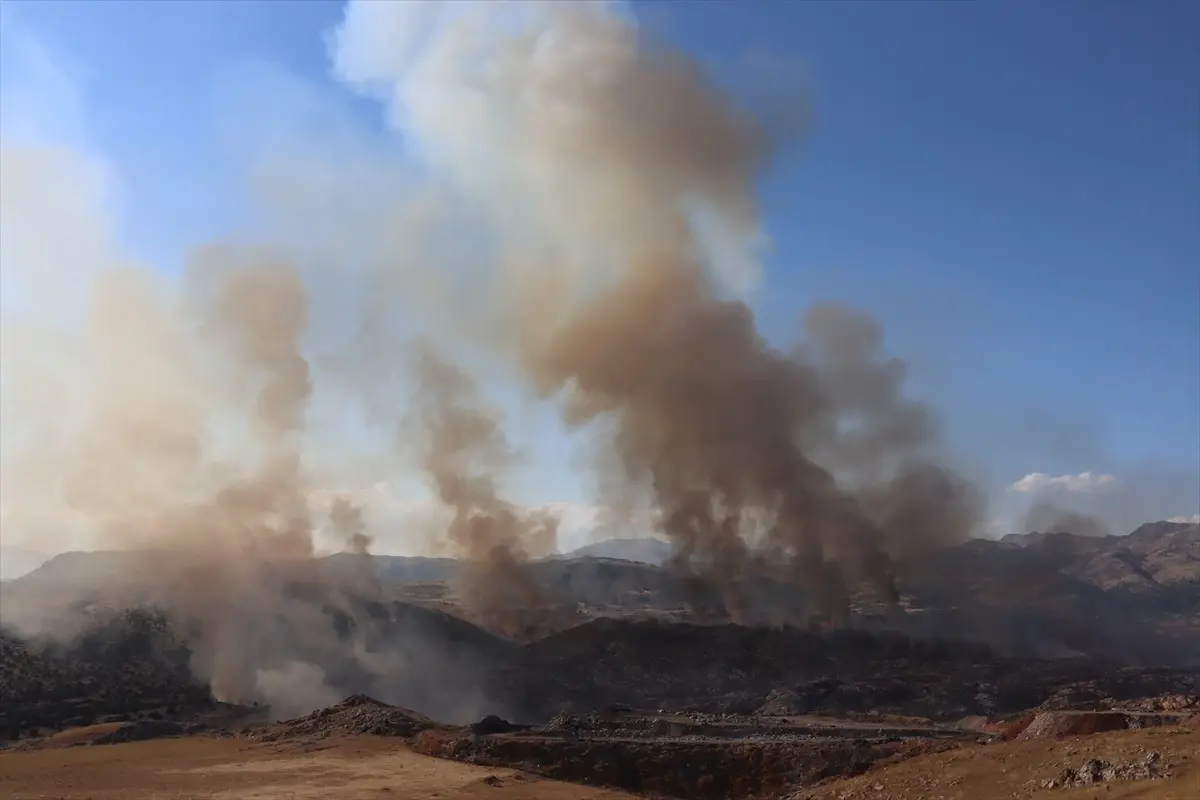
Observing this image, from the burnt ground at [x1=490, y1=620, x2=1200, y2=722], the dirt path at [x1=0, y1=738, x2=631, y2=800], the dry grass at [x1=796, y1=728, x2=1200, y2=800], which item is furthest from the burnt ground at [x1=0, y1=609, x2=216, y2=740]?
the dry grass at [x1=796, y1=728, x2=1200, y2=800]

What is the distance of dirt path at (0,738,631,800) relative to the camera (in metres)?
33.6

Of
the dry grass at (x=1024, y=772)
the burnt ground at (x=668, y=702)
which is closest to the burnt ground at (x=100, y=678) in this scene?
the burnt ground at (x=668, y=702)

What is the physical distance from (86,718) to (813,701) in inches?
1768

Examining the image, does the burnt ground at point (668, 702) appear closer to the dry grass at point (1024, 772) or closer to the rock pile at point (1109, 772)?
the rock pile at point (1109, 772)

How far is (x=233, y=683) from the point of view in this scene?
6462cm

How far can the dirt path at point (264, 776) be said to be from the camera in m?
33.6

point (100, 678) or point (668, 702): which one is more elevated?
A: point (100, 678)

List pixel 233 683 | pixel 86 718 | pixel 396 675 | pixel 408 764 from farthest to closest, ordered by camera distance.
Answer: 1. pixel 396 675
2. pixel 233 683
3. pixel 86 718
4. pixel 408 764

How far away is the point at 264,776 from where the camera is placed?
122 ft

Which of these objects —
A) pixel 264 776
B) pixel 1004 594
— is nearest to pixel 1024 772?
pixel 264 776

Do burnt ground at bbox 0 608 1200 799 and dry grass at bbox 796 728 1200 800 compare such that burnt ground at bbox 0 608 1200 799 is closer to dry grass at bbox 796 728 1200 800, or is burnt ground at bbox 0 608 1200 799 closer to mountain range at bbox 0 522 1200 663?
dry grass at bbox 796 728 1200 800

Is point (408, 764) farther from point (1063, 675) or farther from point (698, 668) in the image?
point (1063, 675)

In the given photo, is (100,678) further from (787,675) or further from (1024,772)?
(1024,772)

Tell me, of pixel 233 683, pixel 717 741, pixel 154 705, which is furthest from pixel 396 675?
pixel 717 741
